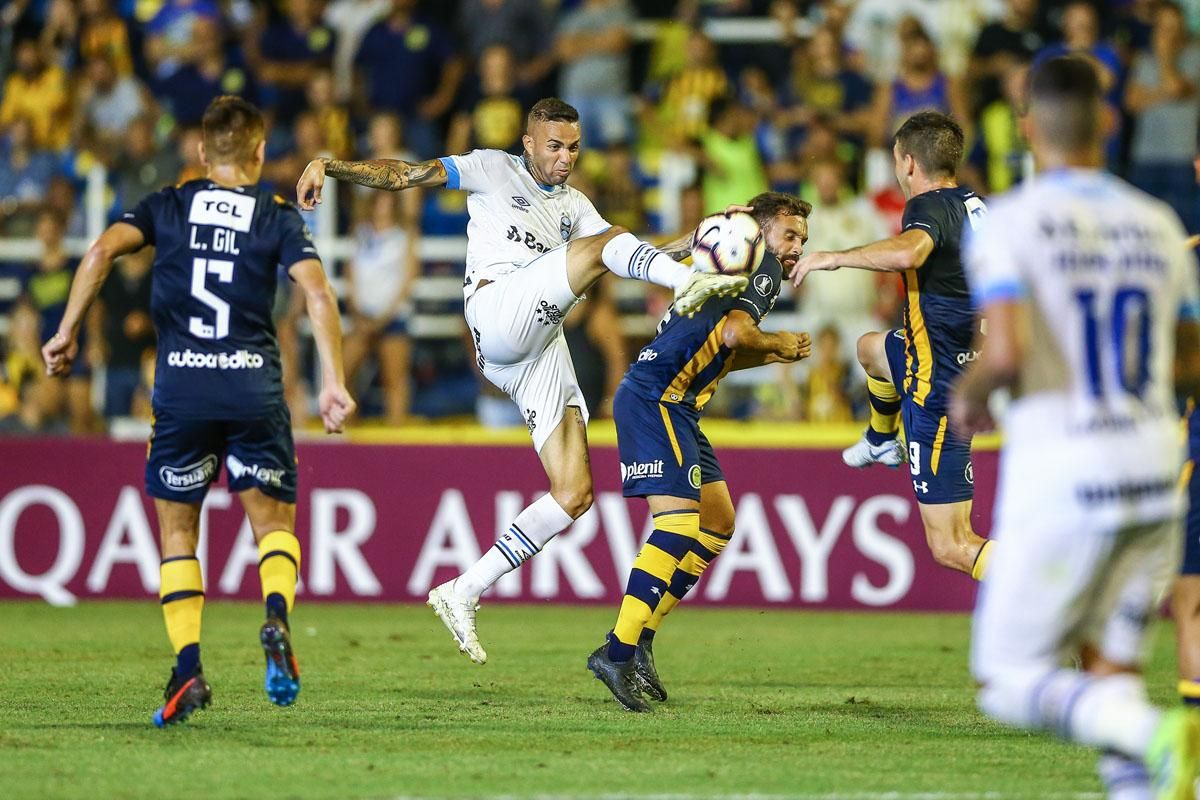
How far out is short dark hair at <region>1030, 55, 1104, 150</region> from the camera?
486 centimetres

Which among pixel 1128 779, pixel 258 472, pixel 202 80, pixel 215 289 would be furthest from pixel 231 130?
pixel 202 80

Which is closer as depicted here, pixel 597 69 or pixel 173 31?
pixel 597 69

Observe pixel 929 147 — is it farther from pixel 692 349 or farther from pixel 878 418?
pixel 878 418

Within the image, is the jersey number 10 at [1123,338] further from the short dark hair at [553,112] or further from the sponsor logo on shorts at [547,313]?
the short dark hair at [553,112]

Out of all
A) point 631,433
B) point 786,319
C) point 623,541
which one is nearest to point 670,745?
point 631,433

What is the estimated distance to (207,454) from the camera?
25.0ft

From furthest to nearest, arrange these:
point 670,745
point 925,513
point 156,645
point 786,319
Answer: point 786,319, point 156,645, point 925,513, point 670,745

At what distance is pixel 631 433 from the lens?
8703 millimetres

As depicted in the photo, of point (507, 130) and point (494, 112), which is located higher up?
point (494, 112)

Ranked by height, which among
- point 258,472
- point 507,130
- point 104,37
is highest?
point 104,37

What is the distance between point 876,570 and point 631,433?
5.48 m

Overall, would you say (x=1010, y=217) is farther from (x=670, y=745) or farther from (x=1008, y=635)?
(x=670, y=745)

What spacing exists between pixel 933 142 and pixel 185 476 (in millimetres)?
3860

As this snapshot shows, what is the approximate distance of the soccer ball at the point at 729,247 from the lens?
25.3 feet
